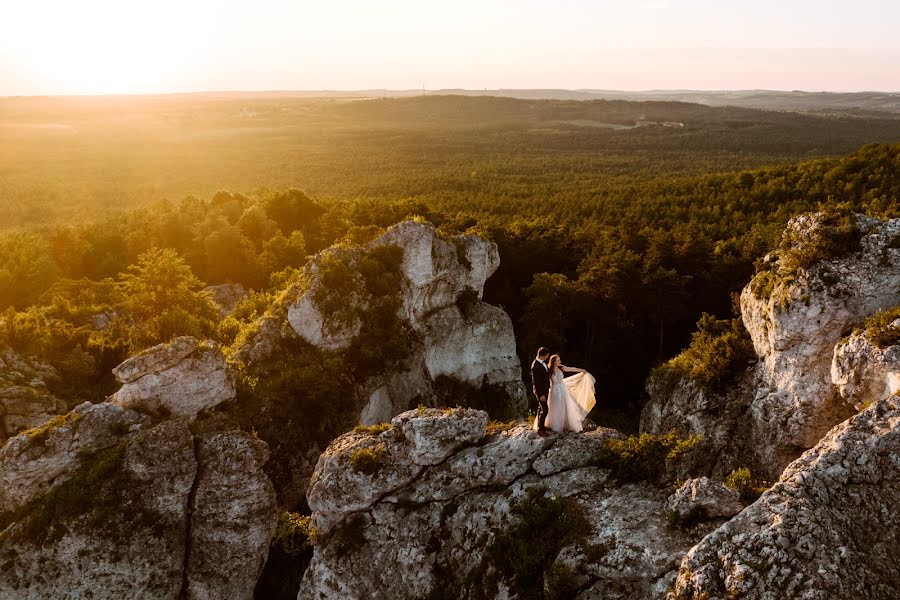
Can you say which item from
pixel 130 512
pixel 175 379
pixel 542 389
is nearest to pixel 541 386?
pixel 542 389

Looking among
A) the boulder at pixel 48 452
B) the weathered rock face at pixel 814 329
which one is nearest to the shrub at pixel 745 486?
the weathered rock face at pixel 814 329

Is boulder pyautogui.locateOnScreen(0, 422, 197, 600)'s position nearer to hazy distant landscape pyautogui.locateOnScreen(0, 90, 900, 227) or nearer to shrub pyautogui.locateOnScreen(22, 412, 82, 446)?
shrub pyautogui.locateOnScreen(22, 412, 82, 446)

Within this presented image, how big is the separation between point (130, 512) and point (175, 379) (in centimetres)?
412

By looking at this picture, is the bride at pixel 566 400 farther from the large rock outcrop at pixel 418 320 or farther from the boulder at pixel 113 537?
the boulder at pixel 113 537

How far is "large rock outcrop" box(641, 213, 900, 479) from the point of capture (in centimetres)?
1438

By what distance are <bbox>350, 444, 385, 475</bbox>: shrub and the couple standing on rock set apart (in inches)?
160

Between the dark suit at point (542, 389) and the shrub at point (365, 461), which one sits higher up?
the dark suit at point (542, 389)

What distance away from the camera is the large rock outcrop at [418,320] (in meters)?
21.3

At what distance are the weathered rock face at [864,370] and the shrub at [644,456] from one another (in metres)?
3.95

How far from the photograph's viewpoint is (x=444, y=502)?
13.1 meters

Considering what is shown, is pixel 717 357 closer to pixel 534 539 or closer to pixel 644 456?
pixel 644 456

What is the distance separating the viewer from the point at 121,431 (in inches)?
609

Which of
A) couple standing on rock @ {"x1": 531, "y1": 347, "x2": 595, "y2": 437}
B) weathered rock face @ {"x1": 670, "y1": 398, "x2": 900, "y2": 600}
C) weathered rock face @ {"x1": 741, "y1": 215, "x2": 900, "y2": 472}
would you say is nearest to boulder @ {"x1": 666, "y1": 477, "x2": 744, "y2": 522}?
weathered rock face @ {"x1": 670, "y1": 398, "x2": 900, "y2": 600}

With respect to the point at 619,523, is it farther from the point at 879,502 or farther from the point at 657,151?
the point at 657,151
